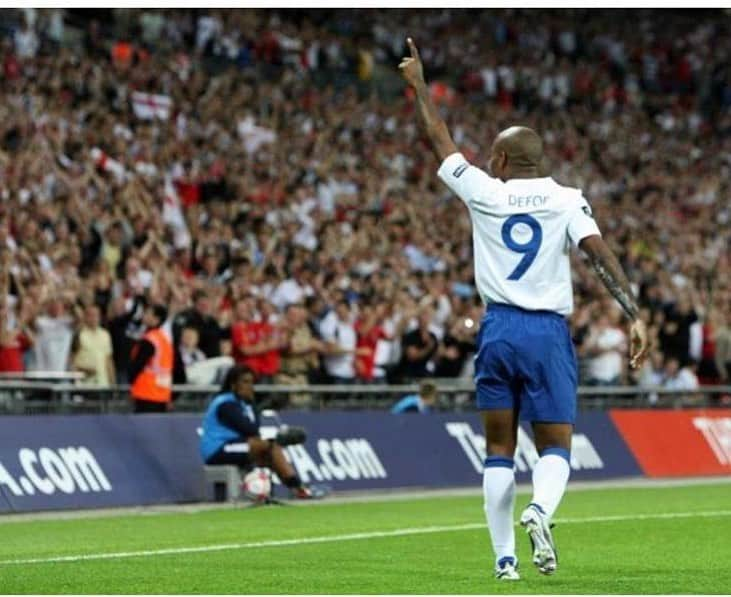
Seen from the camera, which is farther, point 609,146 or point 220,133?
point 609,146

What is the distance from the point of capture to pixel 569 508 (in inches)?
773

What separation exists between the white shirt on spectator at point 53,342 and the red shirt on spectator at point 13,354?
0.18 meters

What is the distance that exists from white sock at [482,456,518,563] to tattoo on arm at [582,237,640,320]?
42.0 inches

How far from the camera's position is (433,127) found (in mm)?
11578

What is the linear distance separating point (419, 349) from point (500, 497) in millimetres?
14484

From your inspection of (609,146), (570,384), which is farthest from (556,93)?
(570,384)

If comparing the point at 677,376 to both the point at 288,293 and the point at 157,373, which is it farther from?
the point at 157,373

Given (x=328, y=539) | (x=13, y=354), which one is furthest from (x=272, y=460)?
(x=328, y=539)

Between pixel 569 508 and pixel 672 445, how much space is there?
28.4 feet

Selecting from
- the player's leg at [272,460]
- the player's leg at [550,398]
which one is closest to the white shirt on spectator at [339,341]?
the player's leg at [272,460]

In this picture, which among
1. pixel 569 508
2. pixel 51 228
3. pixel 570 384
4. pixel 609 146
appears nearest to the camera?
pixel 570 384

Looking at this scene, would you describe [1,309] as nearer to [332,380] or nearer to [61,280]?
[61,280]

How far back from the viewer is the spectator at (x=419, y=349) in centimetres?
2580

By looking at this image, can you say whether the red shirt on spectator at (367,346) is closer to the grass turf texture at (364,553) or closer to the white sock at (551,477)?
the grass turf texture at (364,553)
